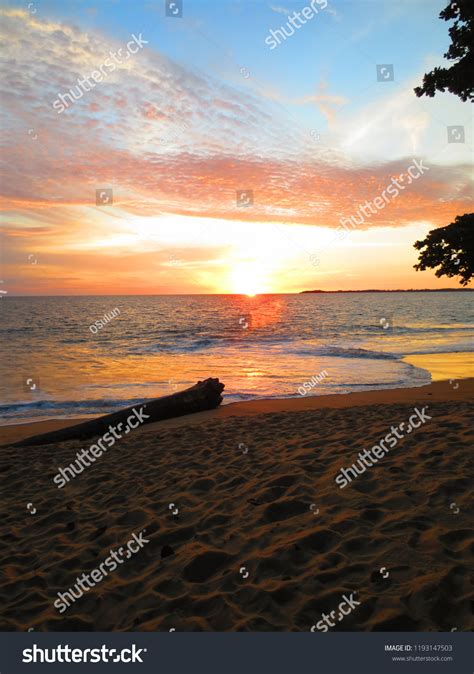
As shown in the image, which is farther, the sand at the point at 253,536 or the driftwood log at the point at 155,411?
the driftwood log at the point at 155,411

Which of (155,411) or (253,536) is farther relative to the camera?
(155,411)

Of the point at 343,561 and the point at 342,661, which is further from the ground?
the point at 343,561

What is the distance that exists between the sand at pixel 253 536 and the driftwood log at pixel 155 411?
1.88 m

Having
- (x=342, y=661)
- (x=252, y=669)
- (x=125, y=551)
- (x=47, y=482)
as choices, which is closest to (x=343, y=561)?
(x=342, y=661)

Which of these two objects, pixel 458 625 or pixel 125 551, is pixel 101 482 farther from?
pixel 458 625

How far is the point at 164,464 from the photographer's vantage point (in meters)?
8.12

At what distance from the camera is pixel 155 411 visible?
12836 millimetres

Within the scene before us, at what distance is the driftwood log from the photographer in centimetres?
1096

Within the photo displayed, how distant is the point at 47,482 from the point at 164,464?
1996 millimetres

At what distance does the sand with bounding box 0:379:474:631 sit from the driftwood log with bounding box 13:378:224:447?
188 centimetres

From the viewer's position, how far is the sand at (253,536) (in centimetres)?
386

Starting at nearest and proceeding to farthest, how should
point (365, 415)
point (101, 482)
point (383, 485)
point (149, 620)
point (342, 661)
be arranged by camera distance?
1. point (342, 661)
2. point (149, 620)
3. point (383, 485)
4. point (101, 482)
5. point (365, 415)

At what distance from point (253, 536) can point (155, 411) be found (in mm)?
8238

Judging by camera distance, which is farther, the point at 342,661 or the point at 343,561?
the point at 343,561
